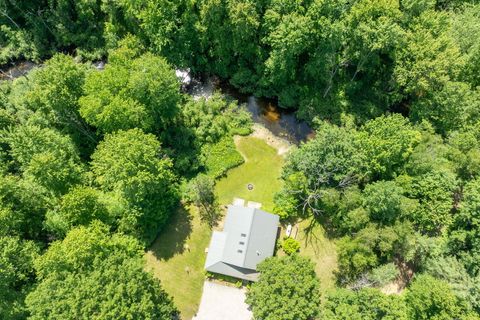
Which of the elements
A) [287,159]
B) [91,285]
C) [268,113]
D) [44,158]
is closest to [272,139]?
[268,113]

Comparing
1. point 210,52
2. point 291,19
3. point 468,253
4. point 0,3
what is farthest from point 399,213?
point 0,3

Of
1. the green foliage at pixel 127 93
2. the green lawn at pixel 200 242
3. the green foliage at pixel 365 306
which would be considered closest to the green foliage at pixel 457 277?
the green foliage at pixel 365 306

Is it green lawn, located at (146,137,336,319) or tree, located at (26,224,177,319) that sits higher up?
green lawn, located at (146,137,336,319)

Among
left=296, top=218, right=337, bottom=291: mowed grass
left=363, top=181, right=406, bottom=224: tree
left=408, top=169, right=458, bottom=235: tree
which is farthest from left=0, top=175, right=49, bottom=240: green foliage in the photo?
left=408, top=169, right=458, bottom=235: tree

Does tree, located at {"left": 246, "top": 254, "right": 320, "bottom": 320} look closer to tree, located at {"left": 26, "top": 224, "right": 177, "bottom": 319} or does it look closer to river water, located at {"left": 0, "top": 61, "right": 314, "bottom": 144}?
tree, located at {"left": 26, "top": 224, "right": 177, "bottom": 319}

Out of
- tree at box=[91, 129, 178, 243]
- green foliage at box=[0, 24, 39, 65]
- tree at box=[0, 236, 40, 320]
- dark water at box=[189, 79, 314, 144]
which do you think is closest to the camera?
tree at box=[0, 236, 40, 320]

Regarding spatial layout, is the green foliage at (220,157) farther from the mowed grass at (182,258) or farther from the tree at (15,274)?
the tree at (15,274)
